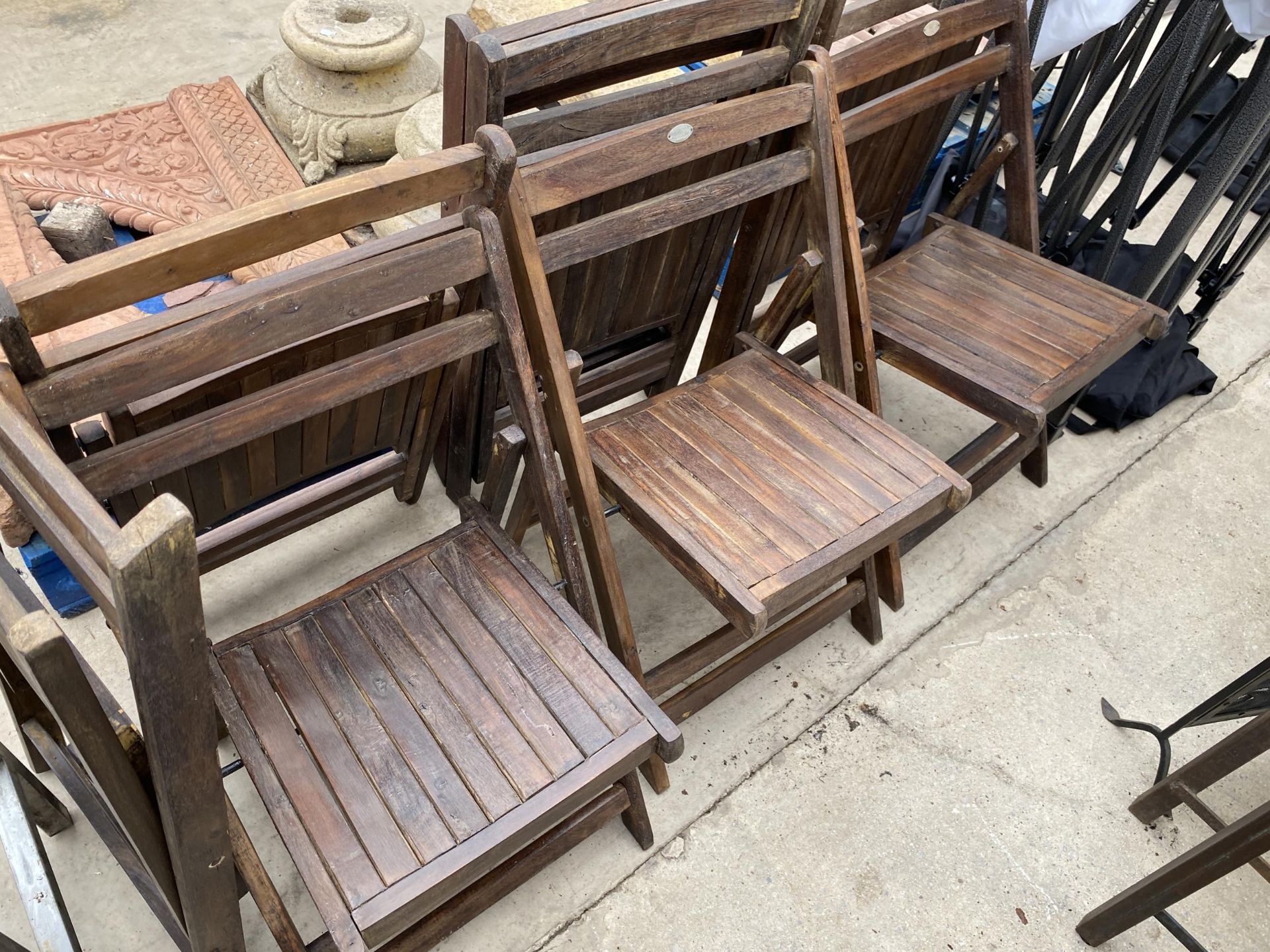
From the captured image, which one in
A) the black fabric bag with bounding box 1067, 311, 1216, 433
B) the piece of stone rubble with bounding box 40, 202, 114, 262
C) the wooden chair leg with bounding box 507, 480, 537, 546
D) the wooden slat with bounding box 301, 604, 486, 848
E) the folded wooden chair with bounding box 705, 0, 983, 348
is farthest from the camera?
the black fabric bag with bounding box 1067, 311, 1216, 433

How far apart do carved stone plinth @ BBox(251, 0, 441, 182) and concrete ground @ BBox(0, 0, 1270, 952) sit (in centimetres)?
158

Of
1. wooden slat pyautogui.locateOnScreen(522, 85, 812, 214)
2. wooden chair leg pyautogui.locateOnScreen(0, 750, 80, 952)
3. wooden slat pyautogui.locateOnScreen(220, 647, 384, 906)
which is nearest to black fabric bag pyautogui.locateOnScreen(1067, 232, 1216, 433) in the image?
wooden slat pyautogui.locateOnScreen(522, 85, 812, 214)

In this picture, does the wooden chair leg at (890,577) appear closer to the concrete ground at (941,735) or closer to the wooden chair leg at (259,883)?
the concrete ground at (941,735)

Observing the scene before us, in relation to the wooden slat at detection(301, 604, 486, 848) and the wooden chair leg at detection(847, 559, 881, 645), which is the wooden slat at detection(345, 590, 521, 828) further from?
the wooden chair leg at detection(847, 559, 881, 645)

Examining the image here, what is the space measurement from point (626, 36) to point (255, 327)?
2.71ft

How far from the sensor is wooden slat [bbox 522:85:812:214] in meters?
1.61

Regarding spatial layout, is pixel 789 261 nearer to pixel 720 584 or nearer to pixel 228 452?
pixel 720 584

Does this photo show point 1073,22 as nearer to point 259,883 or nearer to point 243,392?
point 243,392

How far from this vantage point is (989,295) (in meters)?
2.46

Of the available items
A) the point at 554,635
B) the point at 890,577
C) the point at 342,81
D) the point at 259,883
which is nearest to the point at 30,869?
the point at 259,883

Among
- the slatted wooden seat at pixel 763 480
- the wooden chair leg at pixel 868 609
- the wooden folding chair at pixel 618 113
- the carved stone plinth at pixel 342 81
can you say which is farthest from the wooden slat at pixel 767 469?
the carved stone plinth at pixel 342 81

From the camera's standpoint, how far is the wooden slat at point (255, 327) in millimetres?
1271

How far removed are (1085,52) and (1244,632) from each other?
163cm

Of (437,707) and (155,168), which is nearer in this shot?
(437,707)
